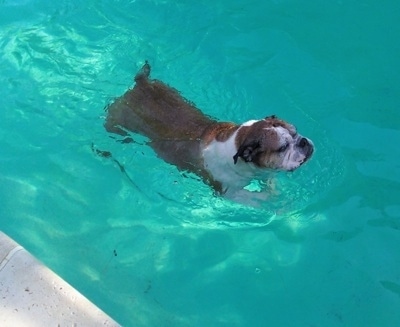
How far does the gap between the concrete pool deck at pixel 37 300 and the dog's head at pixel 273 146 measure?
1763 millimetres

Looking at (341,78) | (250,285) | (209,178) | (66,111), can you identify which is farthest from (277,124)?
(66,111)

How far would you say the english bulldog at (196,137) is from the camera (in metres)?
4.91

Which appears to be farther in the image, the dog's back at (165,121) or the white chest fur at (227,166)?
the dog's back at (165,121)

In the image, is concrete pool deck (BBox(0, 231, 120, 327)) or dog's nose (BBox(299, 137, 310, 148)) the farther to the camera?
dog's nose (BBox(299, 137, 310, 148))

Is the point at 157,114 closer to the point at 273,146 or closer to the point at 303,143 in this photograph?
the point at 273,146

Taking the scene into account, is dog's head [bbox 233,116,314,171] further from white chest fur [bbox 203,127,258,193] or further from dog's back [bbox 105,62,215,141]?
dog's back [bbox 105,62,215,141]

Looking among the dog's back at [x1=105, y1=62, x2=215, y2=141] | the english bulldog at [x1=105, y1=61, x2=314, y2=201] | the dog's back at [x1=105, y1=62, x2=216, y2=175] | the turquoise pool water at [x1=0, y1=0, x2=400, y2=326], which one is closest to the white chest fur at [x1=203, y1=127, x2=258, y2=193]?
the english bulldog at [x1=105, y1=61, x2=314, y2=201]

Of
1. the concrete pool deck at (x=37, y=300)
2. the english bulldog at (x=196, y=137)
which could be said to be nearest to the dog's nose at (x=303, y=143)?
the english bulldog at (x=196, y=137)

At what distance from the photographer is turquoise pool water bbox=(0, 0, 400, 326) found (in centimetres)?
537

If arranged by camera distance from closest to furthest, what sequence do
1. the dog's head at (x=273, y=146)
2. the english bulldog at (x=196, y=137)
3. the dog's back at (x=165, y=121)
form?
1. the dog's head at (x=273, y=146)
2. the english bulldog at (x=196, y=137)
3. the dog's back at (x=165, y=121)

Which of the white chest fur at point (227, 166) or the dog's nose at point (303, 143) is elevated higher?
the dog's nose at point (303, 143)

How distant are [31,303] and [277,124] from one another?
8.10 feet

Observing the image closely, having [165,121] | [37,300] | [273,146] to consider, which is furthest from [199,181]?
[37,300]

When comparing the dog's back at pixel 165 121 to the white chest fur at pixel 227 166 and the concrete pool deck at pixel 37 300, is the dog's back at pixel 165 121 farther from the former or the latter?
the concrete pool deck at pixel 37 300
